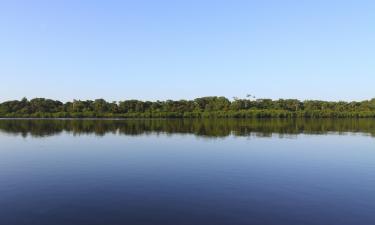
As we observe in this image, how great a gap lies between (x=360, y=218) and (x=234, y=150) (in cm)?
3174

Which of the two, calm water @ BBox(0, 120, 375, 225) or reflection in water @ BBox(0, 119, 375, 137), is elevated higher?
reflection in water @ BBox(0, 119, 375, 137)

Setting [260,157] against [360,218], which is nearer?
[360,218]

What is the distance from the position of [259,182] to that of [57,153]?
3070 cm

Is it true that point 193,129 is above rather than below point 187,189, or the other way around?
above

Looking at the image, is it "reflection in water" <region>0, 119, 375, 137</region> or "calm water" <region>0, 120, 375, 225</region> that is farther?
"reflection in water" <region>0, 119, 375, 137</region>

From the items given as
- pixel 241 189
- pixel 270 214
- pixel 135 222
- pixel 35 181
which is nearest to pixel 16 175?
pixel 35 181

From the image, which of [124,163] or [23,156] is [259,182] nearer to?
[124,163]

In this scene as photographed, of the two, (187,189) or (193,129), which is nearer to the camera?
(187,189)

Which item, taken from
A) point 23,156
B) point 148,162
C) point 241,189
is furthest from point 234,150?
point 23,156

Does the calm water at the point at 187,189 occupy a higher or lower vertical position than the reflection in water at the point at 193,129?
lower

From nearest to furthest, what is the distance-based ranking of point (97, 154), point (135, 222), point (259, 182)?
point (135, 222)
point (259, 182)
point (97, 154)

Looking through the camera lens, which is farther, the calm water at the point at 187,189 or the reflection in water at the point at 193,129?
the reflection in water at the point at 193,129

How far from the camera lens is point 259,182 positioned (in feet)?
96.6

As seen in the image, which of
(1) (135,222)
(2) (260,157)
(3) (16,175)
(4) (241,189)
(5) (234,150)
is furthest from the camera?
(5) (234,150)
